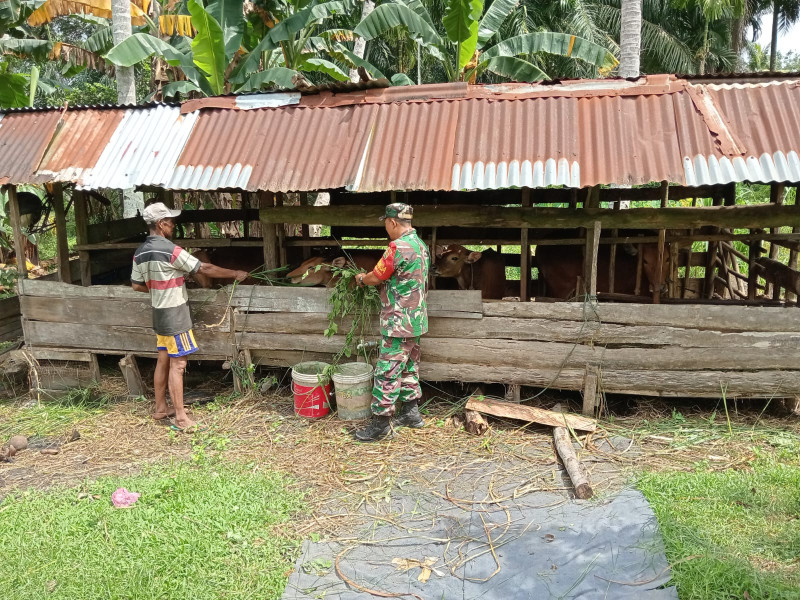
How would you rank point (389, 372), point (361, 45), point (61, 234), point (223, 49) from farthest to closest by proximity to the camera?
point (361, 45) < point (223, 49) < point (61, 234) < point (389, 372)

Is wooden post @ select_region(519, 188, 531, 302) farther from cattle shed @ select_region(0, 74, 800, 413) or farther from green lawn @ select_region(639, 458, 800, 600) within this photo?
green lawn @ select_region(639, 458, 800, 600)

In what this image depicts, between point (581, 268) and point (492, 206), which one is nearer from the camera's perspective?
A: point (492, 206)

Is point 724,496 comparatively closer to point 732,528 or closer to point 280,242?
point 732,528

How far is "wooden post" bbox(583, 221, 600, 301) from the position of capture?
546 cm

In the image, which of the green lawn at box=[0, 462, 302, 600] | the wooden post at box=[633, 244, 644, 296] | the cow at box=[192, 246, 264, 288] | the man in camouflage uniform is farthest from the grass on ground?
the cow at box=[192, 246, 264, 288]

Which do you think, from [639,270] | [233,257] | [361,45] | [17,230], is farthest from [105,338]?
[361,45]

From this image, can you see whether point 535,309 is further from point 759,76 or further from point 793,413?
point 759,76

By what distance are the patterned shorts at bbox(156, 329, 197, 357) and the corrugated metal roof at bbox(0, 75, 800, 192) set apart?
1346mm

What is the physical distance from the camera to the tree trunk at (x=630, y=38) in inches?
399

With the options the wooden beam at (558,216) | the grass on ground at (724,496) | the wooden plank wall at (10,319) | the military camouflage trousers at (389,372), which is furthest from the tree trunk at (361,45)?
the grass on ground at (724,496)

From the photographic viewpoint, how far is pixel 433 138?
5.71 m

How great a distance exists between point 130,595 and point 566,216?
4.34 metres

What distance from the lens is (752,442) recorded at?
5.08 m

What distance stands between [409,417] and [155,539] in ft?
7.59
